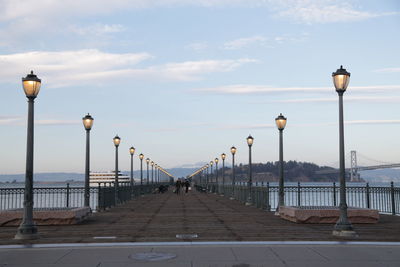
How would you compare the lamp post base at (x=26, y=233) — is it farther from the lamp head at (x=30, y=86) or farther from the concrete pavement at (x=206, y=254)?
the lamp head at (x=30, y=86)

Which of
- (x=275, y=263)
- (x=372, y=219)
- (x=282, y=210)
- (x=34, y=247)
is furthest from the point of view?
(x=282, y=210)

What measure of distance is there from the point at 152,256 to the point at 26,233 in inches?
209

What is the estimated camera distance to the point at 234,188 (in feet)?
149

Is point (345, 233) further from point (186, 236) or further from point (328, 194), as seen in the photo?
point (328, 194)

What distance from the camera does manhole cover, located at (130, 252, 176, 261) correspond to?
1074 cm

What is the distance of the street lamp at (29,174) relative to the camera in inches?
585

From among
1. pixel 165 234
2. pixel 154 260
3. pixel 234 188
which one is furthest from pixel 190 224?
pixel 234 188

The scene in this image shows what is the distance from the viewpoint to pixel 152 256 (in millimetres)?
11086

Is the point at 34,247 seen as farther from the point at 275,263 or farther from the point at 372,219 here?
the point at 372,219

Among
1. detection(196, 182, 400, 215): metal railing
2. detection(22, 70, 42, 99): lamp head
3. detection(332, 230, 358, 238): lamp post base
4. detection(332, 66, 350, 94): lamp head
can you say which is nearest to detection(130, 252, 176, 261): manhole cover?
detection(332, 230, 358, 238): lamp post base

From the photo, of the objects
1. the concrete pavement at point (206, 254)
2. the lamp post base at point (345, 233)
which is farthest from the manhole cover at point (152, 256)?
the lamp post base at point (345, 233)

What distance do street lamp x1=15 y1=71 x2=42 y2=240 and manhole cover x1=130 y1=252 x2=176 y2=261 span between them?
15.7ft

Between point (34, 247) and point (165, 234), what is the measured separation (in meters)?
4.08

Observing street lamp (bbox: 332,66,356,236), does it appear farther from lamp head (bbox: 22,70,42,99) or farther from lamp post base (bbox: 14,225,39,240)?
lamp head (bbox: 22,70,42,99)
